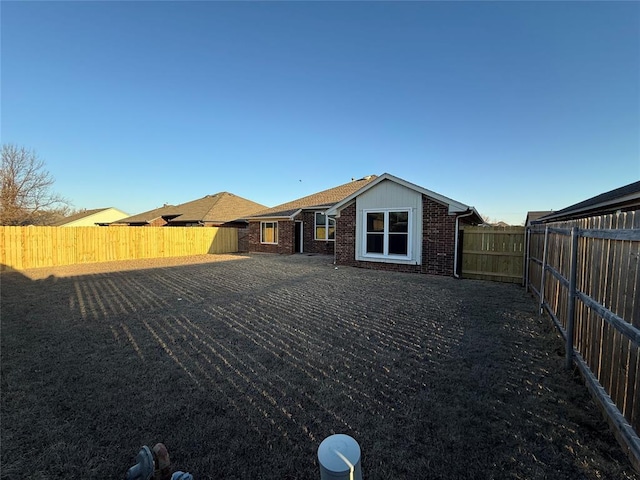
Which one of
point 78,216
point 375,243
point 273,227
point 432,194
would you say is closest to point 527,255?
point 432,194

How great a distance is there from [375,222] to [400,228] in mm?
1121

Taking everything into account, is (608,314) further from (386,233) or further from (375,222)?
(375,222)

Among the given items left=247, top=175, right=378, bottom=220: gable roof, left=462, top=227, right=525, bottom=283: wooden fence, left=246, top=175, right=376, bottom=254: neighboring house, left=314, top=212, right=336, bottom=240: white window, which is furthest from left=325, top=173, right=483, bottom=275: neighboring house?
left=247, top=175, right=378, bottom=220: gable roof

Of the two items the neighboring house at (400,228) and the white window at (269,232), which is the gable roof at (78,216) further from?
the neighboring house at (400,228)

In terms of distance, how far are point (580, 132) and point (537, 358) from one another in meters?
13.9

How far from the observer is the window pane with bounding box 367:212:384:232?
37.8ft

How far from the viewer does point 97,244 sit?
1559 cm

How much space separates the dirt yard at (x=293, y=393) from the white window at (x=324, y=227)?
38.8ft

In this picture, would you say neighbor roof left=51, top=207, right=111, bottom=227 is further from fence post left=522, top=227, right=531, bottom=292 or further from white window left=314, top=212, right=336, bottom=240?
fence post left=522, top=227, right=531, bottom=292

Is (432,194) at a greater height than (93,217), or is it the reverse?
(93,217)

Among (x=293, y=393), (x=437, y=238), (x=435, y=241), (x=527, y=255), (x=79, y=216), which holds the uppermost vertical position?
(x=79, y=216)

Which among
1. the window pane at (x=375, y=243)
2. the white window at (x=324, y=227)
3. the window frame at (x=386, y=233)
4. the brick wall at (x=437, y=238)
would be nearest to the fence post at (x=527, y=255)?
the brick wall at (x=437, y=238)

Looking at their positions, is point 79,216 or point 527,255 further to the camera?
point 79,216

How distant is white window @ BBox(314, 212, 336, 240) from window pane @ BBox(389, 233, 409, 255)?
6.66 m
